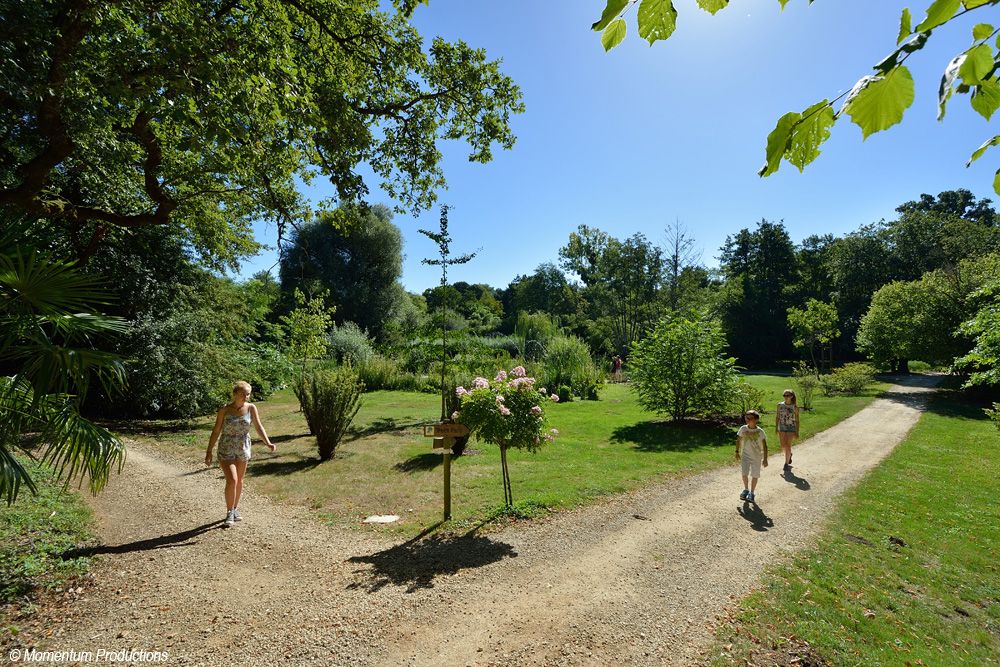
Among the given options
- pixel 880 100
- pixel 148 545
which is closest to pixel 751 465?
pixel 880 100

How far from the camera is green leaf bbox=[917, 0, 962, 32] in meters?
0.94

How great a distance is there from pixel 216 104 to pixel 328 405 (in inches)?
237

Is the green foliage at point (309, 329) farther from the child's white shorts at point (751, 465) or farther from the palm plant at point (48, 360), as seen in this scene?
the child's white shorts at point (751, 465)

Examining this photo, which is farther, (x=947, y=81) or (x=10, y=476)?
(x=10, y=476)

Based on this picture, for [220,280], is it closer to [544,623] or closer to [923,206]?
[544,623]

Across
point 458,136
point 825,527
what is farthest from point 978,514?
point 458,136

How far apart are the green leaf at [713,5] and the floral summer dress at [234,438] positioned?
6391 millimetres

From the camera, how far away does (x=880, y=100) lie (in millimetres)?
1022

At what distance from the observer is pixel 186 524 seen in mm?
5781

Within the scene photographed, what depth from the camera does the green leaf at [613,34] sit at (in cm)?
125

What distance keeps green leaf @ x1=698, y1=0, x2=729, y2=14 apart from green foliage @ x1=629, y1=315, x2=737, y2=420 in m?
12.7

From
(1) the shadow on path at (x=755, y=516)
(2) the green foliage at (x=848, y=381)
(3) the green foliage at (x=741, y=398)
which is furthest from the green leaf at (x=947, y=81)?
(2) the green foliage at (x=848, y=381)

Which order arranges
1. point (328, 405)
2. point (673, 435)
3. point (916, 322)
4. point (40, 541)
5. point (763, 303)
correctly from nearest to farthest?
point (40, 541) → point (328, 405) → point (673, 435) → point (916, 322) → point (763, 303)

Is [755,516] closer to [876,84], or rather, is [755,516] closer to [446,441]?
[446,441]
